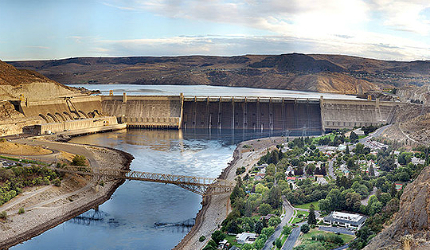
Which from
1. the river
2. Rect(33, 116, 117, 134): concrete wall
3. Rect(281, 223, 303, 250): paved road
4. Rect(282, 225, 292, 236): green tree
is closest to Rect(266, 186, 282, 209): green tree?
Rect(281, 223, 303, 250): paved road

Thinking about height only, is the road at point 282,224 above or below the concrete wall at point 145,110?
below

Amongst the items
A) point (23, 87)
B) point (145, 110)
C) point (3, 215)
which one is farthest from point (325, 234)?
point (23, 87)

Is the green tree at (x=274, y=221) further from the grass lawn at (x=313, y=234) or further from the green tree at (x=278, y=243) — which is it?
the green tree at (x=278, y=243)

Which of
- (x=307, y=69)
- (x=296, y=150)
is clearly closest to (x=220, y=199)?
(x=296, y=150)

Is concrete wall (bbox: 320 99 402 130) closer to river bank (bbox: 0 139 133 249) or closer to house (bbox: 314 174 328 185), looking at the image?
house (bbox: 314 174 328 185)

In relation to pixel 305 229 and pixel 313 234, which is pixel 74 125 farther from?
pixel 313 234

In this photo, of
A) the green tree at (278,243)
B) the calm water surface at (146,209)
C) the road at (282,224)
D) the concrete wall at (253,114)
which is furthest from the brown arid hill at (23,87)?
the green tree at (278,243)
